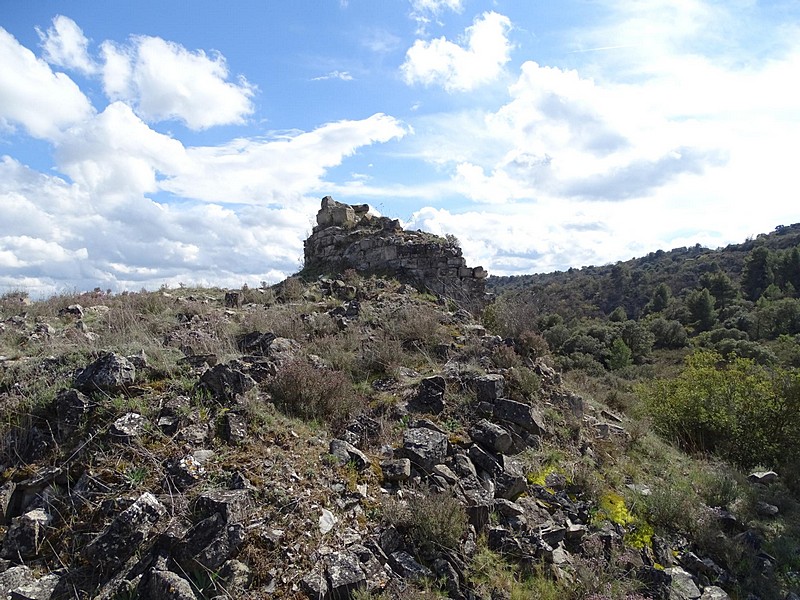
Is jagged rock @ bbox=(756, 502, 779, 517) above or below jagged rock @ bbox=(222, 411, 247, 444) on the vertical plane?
below

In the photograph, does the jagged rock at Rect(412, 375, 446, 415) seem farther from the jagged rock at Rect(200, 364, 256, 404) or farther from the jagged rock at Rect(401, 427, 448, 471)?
the jagged rock at Rect(200, 364, 256, 404)

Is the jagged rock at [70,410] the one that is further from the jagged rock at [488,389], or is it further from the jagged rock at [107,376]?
the jagged rock at [488,389]

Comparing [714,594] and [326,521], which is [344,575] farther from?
[714,594]

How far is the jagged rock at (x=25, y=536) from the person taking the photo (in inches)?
131

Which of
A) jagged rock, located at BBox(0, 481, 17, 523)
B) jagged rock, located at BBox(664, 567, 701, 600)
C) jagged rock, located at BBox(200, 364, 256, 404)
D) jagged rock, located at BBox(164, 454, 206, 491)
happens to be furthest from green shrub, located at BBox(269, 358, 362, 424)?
jagged rock, located at BBox(664, 567, 701, 600)

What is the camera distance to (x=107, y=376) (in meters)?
4.68

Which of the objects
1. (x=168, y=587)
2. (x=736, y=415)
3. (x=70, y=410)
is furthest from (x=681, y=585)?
(x=70, y=410)

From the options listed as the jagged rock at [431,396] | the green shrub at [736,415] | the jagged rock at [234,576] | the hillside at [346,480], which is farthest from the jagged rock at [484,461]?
the green shrub at [736,415]

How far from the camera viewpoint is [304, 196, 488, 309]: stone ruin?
1276cm

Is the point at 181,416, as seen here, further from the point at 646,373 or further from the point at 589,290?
the point at 589,290

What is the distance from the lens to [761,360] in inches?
1065

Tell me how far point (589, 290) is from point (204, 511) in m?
64.3

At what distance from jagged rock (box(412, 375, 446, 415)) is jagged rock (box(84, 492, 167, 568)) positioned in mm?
3129

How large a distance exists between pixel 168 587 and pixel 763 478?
7.86 metres
